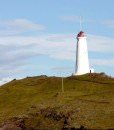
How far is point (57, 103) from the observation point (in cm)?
9688

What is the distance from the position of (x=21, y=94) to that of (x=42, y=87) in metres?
8.23

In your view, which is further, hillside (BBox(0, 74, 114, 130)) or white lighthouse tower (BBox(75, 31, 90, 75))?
white lighthouse tower (BBox(75, 31, 90, 75))

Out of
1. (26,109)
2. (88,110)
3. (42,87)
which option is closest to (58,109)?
(88,110)

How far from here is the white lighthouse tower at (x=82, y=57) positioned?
141250 millimetres

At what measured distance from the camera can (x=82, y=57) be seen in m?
142

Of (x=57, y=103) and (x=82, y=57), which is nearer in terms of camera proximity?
(x=57, y=103)

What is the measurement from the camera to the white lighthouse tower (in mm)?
141250

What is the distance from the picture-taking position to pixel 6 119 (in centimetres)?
9144

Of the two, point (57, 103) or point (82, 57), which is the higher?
point (82, 57)

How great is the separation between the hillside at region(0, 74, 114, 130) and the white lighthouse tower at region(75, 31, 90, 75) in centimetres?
601

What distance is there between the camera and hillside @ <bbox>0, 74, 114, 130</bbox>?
78062mm

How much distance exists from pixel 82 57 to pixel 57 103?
45.9 meters

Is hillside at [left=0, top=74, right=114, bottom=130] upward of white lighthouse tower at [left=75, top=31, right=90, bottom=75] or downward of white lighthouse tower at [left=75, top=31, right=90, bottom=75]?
downward

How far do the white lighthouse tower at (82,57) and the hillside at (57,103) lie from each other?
601 cm
